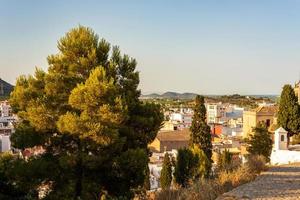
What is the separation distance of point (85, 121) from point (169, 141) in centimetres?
3838

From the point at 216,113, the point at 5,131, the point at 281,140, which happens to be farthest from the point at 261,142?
the point at 216,113

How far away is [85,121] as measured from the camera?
35.4 ft

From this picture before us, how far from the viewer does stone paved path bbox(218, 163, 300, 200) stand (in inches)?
329

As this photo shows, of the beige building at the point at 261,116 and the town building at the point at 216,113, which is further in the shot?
the town building at the point at 216,113

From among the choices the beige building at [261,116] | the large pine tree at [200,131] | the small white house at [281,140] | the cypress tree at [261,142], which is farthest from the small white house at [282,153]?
the beige building at [261,116]

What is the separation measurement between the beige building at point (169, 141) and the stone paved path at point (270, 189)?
3619 cm

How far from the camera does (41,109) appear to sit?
36.8ft

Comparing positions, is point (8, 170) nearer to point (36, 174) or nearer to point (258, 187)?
point (36, 174)

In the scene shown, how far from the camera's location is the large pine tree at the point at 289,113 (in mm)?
23266

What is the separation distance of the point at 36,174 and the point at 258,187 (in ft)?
17.6

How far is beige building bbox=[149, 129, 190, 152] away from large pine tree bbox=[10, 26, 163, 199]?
35659 mm

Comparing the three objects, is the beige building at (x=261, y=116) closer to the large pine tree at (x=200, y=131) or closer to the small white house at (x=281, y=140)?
the large pine tree at (x=200, y=131)

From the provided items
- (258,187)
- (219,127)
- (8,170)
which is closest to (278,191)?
(258,187)

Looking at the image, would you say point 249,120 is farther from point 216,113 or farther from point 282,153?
point 216,113
